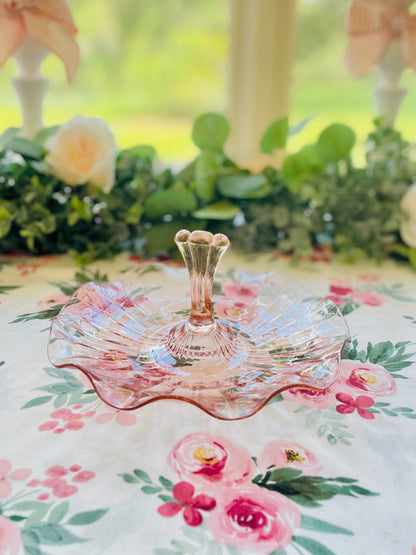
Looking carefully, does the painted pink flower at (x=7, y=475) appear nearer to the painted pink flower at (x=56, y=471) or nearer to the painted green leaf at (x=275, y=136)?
the painted pink flower at (x=56, y=471)

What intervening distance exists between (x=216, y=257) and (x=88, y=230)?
40 cm

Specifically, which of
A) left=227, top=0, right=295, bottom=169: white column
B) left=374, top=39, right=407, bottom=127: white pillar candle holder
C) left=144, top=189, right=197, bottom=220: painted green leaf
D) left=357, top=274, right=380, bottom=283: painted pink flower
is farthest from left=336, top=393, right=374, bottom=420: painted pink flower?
left=227, top=0, right=295, bottom=169: white column

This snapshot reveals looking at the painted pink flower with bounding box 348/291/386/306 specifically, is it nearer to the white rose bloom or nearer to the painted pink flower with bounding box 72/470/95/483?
the white rose bloom

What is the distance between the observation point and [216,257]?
1.97 feet

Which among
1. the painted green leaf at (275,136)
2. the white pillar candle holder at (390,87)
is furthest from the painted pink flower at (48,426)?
the white pillar candle holder at (390,87)

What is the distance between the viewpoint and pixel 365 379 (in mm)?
606

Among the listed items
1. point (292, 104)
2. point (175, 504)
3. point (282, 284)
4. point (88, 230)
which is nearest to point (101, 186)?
point (88, 230)

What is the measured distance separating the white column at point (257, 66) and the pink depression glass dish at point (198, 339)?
2.54 ft

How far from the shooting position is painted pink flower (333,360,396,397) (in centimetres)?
59

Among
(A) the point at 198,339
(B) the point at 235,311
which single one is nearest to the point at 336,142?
(B) the point at 235,311

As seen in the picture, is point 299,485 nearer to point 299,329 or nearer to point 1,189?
point 299,329

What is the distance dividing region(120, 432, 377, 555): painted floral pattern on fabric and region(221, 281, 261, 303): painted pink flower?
0.28m

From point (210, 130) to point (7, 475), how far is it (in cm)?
64

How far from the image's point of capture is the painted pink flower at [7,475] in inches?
17.4
